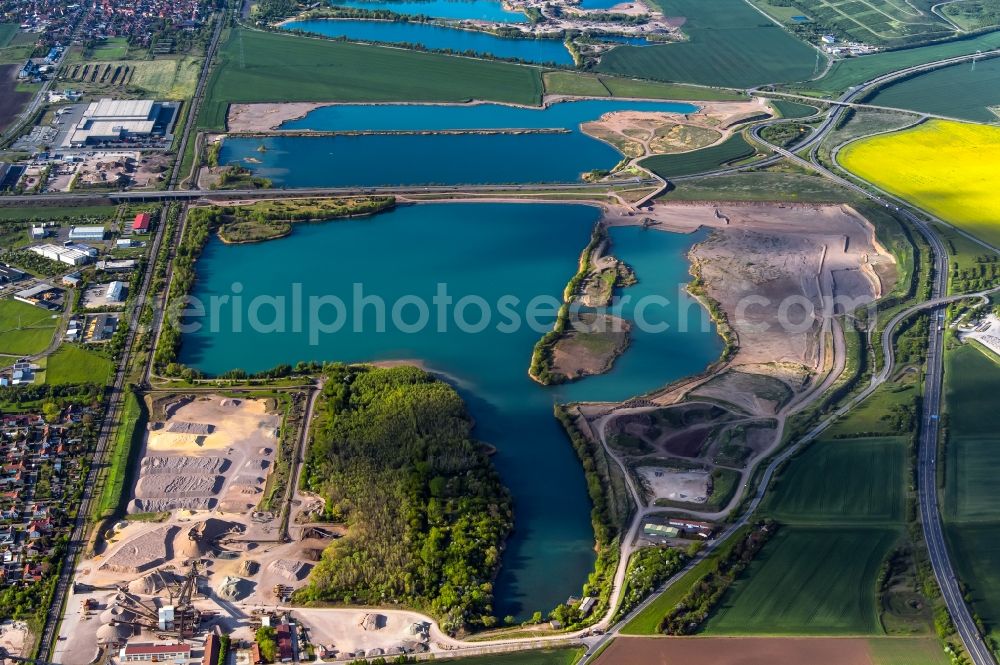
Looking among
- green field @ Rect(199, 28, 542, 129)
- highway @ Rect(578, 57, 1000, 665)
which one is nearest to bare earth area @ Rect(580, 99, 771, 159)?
green field @ Rect(199, 28, 542, 129)

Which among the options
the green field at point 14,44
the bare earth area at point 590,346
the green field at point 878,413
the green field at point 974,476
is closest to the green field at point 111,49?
the green field at point 14,44

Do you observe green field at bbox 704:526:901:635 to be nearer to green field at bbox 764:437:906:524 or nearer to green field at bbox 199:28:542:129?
green field at bbox 764:437:906:524

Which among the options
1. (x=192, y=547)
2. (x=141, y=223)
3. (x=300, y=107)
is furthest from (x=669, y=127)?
(x=192, y=547)

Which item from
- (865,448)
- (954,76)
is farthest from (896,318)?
(954,76)

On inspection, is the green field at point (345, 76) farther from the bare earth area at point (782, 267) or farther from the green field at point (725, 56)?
the bare earth area at point (782, 267)

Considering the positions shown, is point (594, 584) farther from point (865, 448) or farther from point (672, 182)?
point (672, 182)
